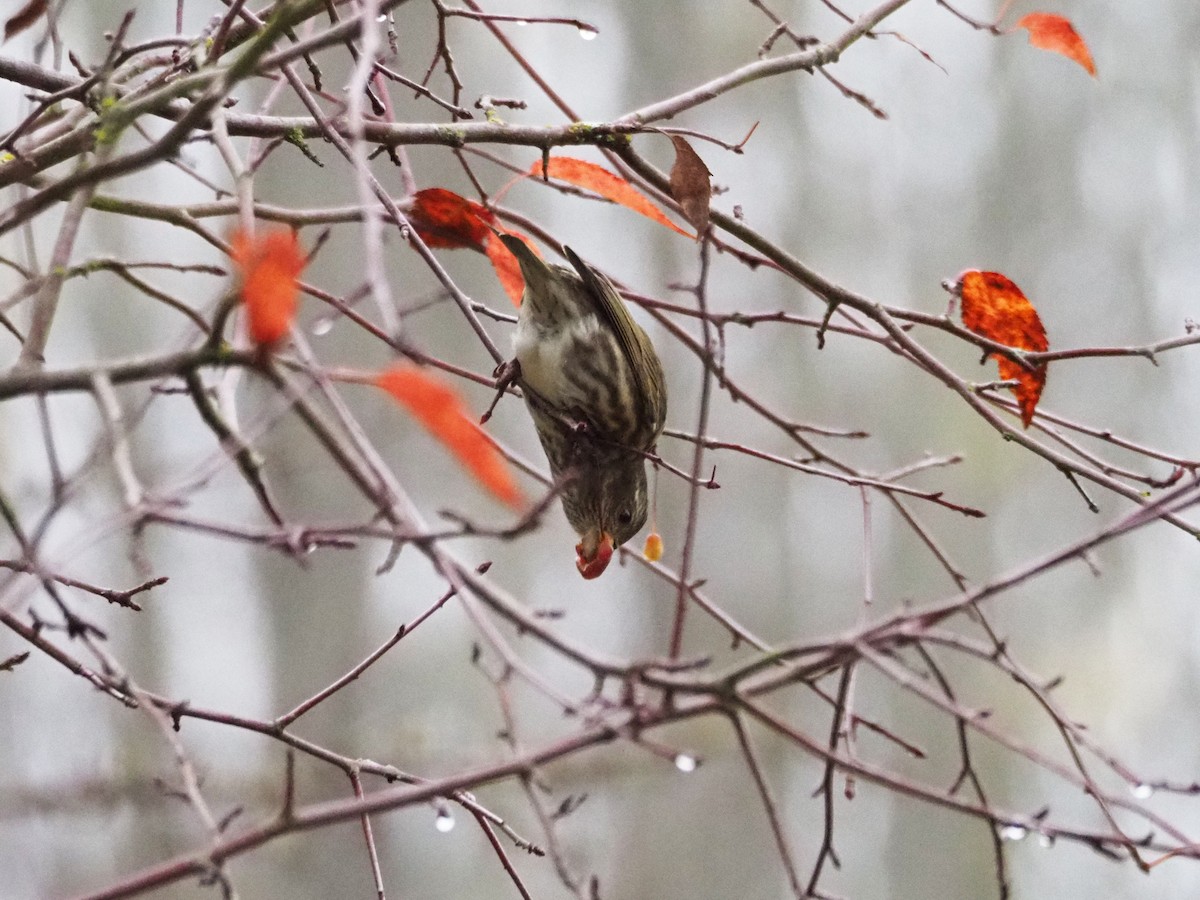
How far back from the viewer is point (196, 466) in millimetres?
470

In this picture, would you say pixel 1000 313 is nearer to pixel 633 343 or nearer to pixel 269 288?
pixel 633 343

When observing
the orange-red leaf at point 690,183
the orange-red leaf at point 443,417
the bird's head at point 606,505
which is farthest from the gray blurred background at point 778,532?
the orange-red leaf at point 443,417

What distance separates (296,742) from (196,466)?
312 millimetres

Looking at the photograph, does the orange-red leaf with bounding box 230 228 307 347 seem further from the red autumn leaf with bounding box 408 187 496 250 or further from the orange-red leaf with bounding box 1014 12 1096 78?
the orange-red leaf with bounding box 1014 12 1096 78

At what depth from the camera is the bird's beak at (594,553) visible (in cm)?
110

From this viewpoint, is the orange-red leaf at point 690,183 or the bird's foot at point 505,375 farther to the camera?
the bird's foot at point 505,375

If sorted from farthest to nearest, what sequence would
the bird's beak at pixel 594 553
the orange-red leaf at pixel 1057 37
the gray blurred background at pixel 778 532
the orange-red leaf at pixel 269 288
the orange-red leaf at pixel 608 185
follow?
the gray blurred background at pixel 778 532
the bird's beak at pixel 594 553
the orange-red leaf at pixel 1057 37
the orange-red leaf at pixel 608 185
the orange-red leaf at pixel 269 288

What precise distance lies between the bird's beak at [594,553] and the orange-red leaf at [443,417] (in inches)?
27.4

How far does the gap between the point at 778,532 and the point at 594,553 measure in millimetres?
1201

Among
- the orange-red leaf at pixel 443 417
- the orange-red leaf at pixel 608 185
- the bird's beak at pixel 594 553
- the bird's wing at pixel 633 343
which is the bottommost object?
the orange-red leaf at pixel 443 417

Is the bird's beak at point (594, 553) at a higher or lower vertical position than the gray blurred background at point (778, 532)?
lower

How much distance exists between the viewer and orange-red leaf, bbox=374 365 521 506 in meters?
0.38

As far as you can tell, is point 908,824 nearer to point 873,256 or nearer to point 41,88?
point 873,256

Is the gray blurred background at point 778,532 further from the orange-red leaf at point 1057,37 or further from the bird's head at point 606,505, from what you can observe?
the orange-red leaf at point 1057,37
